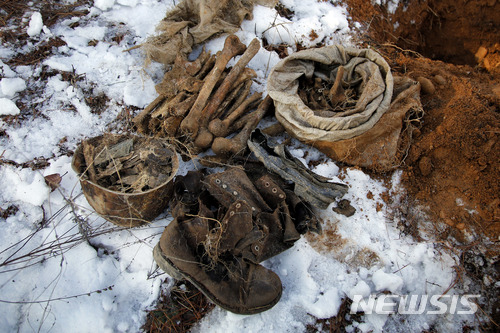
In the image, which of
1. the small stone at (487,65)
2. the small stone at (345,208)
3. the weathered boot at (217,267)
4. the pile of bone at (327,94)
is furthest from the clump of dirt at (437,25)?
the weathered boot at (217,267)

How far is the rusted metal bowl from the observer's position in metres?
2.51

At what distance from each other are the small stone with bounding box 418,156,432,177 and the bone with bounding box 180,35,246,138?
227 centimetres

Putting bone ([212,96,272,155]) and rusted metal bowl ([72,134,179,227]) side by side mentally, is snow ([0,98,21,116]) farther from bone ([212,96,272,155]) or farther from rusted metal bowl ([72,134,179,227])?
bone ([212,96,272,155])

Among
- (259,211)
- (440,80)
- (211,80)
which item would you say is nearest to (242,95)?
(211,80)

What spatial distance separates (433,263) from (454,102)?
1691mm

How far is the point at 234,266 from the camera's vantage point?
249 centimetres

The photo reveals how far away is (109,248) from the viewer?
2.81 meters

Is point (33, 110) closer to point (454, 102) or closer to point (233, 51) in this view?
point (233, 51)

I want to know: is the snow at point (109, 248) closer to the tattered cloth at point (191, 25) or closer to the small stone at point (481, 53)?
the tattered cloth at point (191, 25)

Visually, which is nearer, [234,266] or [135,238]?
[234,266]

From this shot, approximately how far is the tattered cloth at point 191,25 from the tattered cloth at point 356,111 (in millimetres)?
1114

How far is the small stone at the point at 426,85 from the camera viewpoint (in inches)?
131

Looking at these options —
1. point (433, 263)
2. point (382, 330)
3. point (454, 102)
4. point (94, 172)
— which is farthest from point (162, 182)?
point (454, 102)

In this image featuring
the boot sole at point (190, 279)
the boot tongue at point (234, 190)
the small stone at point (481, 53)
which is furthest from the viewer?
the small stone at point (481, 53)
